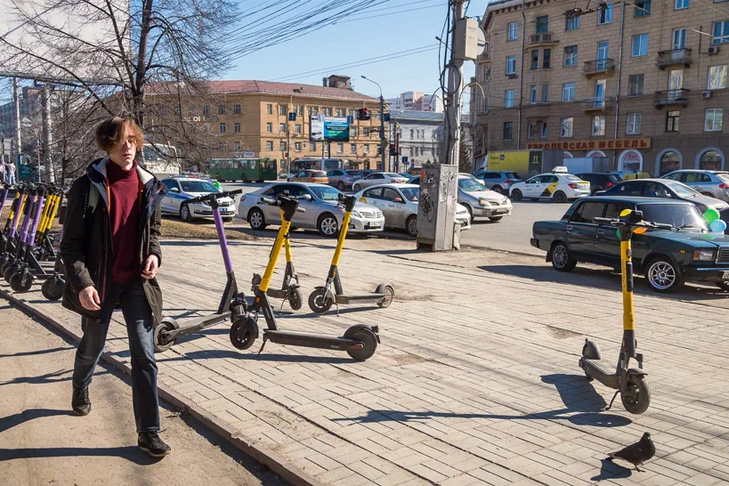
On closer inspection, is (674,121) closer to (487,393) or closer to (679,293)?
(679,293)

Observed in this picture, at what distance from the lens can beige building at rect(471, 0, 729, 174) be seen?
163ft

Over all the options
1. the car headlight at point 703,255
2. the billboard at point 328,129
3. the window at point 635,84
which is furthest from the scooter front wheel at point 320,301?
the billboard at point 328,129

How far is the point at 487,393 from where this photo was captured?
5180 millimetres

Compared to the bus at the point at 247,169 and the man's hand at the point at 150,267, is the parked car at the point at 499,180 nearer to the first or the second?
the bus at the point at 247,169

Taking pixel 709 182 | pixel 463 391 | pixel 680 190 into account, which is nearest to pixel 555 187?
pixel 709 182

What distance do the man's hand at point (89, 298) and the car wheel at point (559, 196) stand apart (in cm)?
3358

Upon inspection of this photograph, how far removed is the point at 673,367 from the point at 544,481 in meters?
2.99

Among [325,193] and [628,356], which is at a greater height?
[325,193]

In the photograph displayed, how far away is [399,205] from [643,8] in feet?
139

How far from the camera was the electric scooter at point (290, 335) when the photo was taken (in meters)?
5.88

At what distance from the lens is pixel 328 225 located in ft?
62.1

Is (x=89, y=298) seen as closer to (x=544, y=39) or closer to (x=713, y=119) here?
(x=713, y=119)

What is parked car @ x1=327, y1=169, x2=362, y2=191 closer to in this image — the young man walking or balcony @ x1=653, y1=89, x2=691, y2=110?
balcony @ x1=653, y1=89, x2=691, y2=110

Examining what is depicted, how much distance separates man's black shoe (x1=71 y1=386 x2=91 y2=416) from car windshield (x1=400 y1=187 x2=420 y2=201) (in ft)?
51.7
